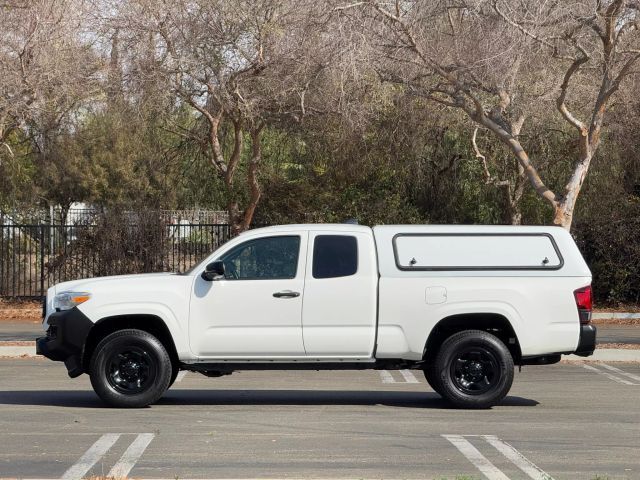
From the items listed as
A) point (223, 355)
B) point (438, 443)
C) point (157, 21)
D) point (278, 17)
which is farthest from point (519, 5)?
point (438, 443)

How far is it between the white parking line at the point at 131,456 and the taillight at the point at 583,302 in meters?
4.94

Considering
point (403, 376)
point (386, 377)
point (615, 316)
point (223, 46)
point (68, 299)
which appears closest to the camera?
point (68, 299)

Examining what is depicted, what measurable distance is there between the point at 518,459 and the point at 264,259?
4.37 meters

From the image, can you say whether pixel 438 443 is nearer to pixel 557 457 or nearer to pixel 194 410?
pixel 557 457

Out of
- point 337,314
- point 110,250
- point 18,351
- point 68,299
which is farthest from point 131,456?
point 110,250

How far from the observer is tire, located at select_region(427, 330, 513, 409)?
12.3 meters

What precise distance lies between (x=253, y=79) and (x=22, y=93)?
16.6 ft

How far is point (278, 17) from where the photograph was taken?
22875 millimetres

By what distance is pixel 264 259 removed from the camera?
41.0 ft

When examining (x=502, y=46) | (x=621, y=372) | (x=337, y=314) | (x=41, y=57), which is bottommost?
(x=621, y=372)

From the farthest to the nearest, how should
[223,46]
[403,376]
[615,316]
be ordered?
[615,316] → [223,46] → [403,376]

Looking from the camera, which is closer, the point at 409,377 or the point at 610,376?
the point at 409,377

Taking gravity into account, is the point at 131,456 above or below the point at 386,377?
above

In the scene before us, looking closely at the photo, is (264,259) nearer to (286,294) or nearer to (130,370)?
(286,294)
